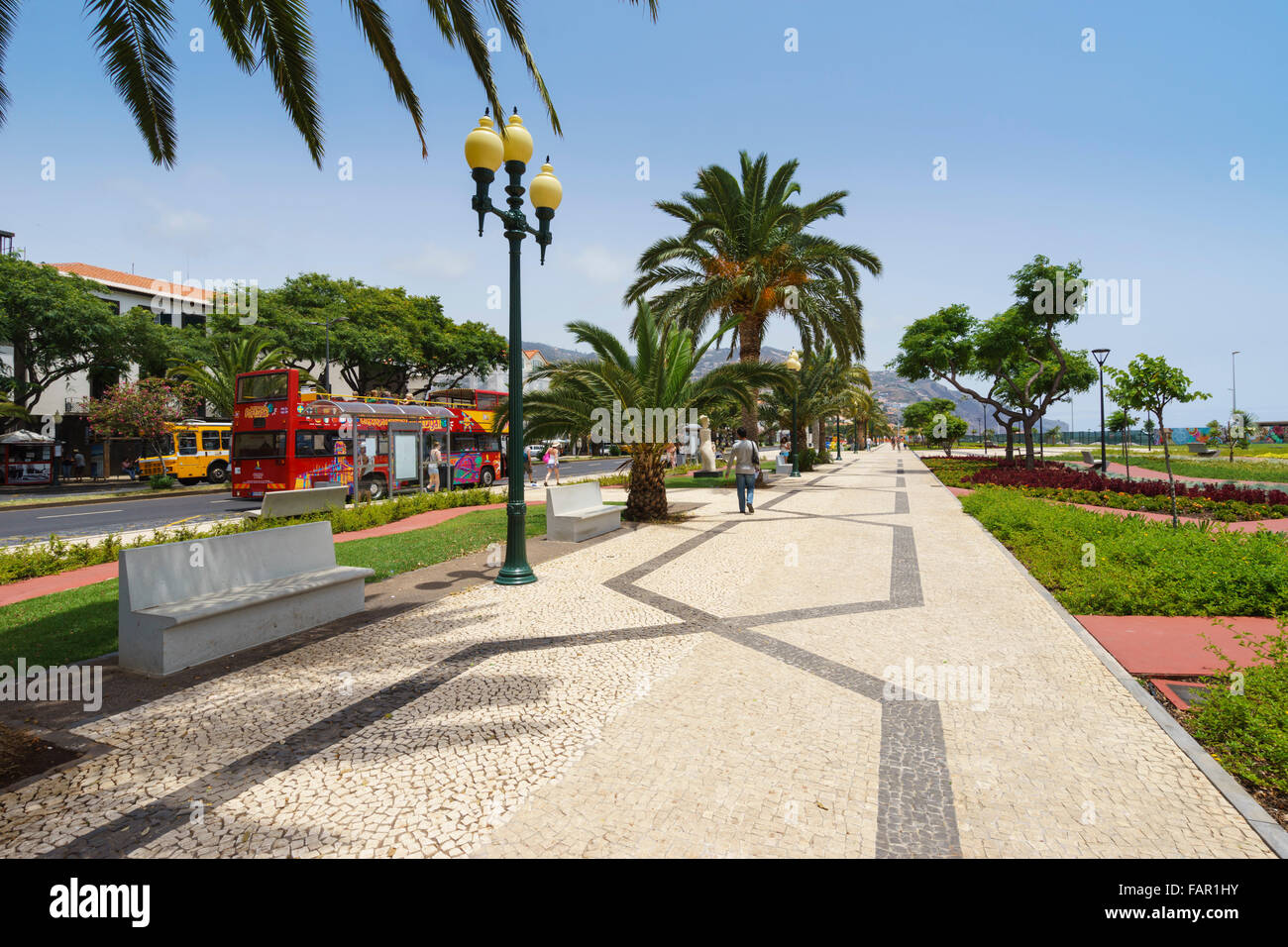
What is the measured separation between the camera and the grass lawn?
465 centimetres

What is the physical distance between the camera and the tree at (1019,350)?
22.7m

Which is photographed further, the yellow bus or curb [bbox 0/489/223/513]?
the yellow bus

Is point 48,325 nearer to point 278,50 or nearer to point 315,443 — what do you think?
point 315,443

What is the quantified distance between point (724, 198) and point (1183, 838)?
19.4 m

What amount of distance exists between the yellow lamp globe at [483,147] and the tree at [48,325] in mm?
29342

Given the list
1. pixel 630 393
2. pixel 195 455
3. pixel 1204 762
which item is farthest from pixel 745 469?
pixel 195 455

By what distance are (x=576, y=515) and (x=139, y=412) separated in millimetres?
24286

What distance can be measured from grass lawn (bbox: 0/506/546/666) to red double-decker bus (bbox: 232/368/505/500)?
6656 mm

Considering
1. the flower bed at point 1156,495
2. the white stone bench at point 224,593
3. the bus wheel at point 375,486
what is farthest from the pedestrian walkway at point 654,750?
the bus wheel at point 375,486

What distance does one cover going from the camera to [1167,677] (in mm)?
3996

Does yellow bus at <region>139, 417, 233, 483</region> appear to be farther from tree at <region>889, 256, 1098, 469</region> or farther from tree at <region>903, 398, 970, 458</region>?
tree at <region>903, 398, 970, 458</region>

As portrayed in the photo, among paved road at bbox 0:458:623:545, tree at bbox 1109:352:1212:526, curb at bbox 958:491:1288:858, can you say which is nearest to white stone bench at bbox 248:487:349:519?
paved road at bbox 0:458:623:545

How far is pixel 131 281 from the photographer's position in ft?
133
